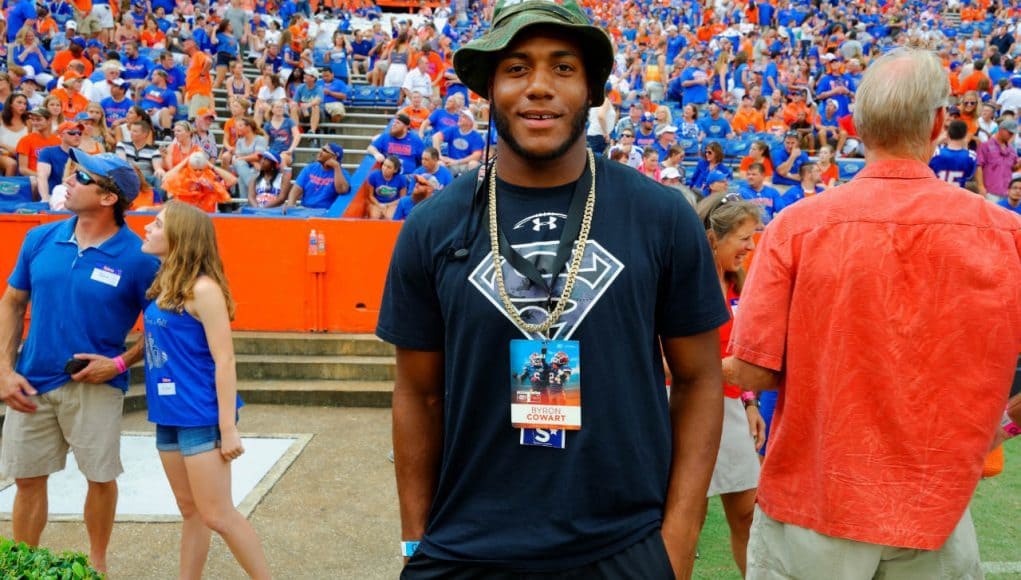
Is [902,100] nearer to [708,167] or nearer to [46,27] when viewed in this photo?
[708,167]

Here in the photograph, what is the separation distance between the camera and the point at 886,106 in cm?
224

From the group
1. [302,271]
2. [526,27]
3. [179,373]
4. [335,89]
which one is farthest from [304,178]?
[526,27]

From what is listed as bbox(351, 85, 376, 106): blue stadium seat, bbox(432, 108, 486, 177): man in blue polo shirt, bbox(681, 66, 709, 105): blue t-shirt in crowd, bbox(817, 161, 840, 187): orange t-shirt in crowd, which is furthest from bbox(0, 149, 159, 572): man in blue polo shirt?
bbox(681, 66, 709, 105): blue t-shirt in crowd

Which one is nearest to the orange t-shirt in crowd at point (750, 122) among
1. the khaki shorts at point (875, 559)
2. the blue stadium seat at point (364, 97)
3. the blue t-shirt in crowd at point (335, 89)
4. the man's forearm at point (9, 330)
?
the blue stadium seat at point (364, 97)

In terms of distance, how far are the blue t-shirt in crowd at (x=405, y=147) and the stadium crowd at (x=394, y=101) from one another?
3 cm

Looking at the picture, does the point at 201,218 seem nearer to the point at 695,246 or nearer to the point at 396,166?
the point at 695,246

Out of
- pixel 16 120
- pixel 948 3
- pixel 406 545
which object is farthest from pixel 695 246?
pixel 948 3

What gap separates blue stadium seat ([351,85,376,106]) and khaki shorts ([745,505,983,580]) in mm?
15580

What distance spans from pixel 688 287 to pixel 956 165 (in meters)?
11.5

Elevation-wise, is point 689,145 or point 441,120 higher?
point 441,120

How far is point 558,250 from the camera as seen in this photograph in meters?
1.92

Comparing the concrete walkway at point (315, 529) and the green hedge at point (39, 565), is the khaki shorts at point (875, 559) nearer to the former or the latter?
the green hedge at point (39, 565)

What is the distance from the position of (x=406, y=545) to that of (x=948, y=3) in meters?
33.6

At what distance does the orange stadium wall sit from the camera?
8125 millimetres
